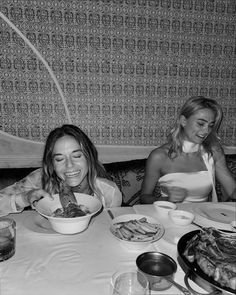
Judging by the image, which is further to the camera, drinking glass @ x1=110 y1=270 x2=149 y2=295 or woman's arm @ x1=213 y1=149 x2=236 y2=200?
woman's arm @ x1=213 y1=149 x2=236 y2=200

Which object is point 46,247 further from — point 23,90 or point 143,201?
point 23,90

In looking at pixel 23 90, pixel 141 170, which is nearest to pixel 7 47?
pixel 23 90

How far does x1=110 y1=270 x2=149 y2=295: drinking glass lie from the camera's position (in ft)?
3.01

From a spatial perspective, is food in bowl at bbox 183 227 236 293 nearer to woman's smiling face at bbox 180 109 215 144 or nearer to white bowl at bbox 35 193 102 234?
white bowl at bbox 35 193 102 234

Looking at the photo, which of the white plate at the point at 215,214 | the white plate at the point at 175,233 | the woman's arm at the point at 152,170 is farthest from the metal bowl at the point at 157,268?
the woman's arm at the point at 152,170

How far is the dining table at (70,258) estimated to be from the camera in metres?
1.01

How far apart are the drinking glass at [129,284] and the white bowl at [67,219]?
1.23 ft

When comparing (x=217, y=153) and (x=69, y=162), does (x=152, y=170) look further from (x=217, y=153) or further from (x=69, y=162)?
(x=69, y=162)

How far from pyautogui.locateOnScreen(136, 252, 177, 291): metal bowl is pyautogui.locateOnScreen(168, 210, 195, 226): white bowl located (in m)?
0.40

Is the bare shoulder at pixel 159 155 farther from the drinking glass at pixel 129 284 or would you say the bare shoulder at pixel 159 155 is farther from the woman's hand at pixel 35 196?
the drinking glass at pixel 129 284

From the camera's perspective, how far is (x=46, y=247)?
1.27 metres

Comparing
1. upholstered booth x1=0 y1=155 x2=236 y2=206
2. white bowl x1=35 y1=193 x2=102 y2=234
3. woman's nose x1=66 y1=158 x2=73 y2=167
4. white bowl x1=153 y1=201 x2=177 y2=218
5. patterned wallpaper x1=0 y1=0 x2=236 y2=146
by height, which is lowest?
upholstered booth x1=0 y1=155 x2=236 y2=206

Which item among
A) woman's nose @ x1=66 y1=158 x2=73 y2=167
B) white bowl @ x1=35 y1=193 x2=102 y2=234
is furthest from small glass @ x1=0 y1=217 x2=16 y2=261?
woman's nose @ x1=66 y1=158 x2=73 y2=167

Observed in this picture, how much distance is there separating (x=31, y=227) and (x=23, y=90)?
6.00ft
